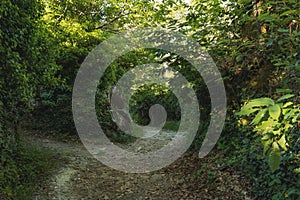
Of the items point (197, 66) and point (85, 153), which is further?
point (85, 153)

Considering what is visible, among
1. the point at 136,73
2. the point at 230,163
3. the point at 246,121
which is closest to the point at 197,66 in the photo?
the point at 246,121

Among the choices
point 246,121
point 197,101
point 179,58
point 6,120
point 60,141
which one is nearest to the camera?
point 6,120

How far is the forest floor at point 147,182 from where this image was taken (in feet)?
13.4

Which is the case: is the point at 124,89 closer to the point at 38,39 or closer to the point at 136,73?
the point at 136,73

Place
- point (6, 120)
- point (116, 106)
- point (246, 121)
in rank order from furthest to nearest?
1. point (116, 106)
2. point (246, 121)
3. point (6, 120)

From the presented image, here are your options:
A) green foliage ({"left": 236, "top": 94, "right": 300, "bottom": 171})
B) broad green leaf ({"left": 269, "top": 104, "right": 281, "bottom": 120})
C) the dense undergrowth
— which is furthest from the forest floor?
broad green leaf ({"left": 269, "top": 104, "right": 281, "bottom": 120})

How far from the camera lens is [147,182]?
16.4 ft

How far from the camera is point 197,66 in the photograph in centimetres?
538

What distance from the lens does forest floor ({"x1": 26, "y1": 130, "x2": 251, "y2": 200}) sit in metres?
4.09

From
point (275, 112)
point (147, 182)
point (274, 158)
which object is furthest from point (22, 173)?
point (275, 112)

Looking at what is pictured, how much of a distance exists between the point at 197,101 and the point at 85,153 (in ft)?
10.6

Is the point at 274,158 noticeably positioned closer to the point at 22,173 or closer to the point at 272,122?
the point at 272,122

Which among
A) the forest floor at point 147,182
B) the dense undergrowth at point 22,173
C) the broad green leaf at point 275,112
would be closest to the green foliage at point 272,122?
the broad green leaf at point 275,112

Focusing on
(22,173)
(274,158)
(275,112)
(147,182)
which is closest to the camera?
(275,112)
